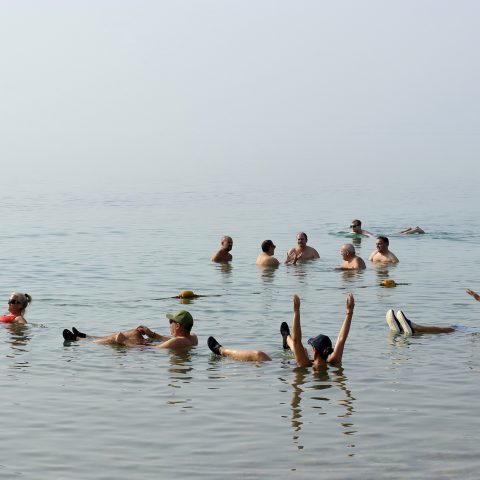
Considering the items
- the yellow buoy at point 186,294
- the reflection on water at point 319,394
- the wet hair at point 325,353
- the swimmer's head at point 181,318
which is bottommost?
the reflection on water at point 319,394

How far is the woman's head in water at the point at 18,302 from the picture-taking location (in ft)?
63.6

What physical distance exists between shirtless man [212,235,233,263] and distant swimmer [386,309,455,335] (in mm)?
11167

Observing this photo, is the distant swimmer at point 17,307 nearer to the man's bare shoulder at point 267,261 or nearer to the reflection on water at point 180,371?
the reflection on water at point 180,371

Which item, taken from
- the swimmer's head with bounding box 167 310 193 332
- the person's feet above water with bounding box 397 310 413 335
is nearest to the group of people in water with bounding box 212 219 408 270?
the person's feet above water with bounding box 397 310 413 335

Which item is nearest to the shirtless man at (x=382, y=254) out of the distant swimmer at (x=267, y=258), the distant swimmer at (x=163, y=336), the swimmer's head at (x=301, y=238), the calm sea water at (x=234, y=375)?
the calm sea water at (x=234, y=375)

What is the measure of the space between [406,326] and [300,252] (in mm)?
10920

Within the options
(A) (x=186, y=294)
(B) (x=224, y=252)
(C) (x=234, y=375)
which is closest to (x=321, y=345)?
(C) (x=234, y=375)

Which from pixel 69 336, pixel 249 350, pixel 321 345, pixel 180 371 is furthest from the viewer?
pixel 69 336

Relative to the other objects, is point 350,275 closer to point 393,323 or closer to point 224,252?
point 224,252

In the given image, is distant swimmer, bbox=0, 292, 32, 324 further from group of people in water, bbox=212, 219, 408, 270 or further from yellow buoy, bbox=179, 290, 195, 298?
group of people in water, bbox=212, 219, 408, 270

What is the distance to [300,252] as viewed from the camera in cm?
2977

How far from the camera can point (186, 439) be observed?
12.9m

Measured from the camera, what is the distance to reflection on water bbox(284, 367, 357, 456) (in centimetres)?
1341

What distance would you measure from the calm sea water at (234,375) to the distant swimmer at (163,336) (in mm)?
180
